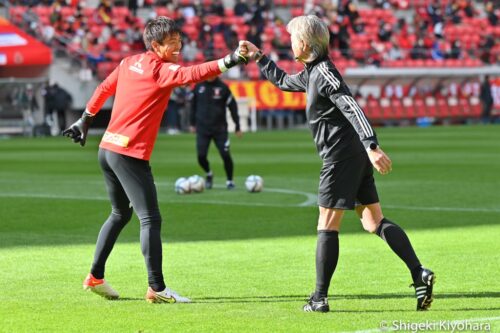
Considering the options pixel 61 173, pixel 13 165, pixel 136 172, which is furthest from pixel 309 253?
pixel 13 165

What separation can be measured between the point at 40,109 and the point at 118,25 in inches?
195

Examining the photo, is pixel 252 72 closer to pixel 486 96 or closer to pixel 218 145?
pixel 486 96

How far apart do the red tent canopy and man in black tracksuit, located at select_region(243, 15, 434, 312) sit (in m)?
36.4

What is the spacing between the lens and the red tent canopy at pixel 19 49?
44.1m

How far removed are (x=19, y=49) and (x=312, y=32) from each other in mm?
36880

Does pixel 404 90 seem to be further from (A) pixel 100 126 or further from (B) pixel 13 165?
(B) pixel 13 165

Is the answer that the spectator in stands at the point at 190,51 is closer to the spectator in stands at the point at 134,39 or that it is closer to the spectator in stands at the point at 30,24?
the spectator in stands at the point at 134,39

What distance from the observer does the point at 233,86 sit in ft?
158

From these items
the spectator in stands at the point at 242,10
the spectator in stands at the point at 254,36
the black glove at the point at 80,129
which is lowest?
the spectator in stands at the point at 254,36

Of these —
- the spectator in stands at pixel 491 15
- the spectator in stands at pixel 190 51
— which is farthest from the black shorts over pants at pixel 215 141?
the spectator in stands at pixel 491 15

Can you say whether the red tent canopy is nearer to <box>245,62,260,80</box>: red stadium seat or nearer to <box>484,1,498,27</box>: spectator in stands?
<box>245,62,260,80</box>: red stadium seat

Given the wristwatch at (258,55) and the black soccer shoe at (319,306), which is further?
the wristwatch at (258,55)

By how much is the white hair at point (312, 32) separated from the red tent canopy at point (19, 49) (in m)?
36.7

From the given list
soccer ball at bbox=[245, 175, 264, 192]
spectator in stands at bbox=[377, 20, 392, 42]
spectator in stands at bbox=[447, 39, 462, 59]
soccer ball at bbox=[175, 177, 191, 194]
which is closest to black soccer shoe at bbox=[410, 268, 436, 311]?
soccer ball at bbox=[245, 175, 264, 192]
